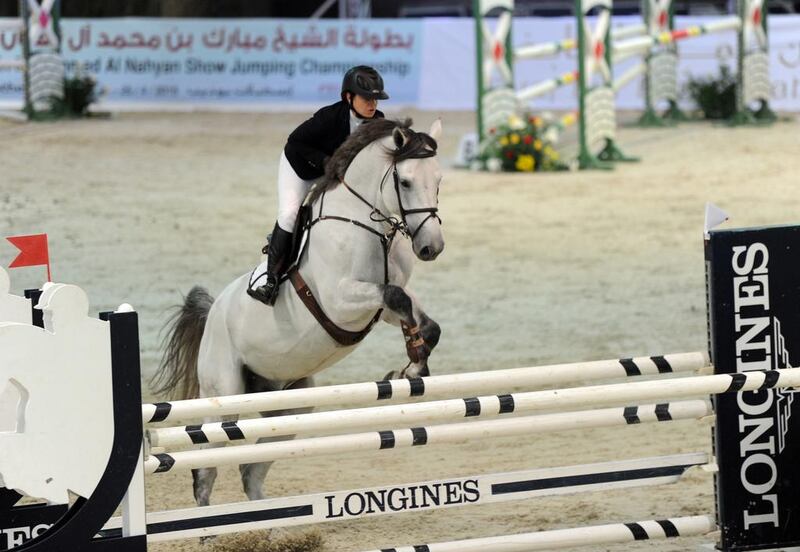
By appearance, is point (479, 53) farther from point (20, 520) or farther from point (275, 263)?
point (20, 520)

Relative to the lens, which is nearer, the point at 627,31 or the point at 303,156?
the point at 303,156

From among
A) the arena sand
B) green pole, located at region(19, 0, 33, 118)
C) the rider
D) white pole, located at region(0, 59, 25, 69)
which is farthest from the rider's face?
green pole, located at region(19, 0, 33, 118)

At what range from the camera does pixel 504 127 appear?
1421 cm

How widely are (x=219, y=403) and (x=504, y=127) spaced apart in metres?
10.9

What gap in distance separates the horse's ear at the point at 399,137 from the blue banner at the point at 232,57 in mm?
13870

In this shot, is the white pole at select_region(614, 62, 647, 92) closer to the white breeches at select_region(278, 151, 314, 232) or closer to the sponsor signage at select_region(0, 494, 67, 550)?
the white breeches at select_region(278, 151, 314, 232)

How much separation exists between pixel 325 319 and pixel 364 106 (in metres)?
0.78

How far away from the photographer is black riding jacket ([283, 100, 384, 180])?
490 cm

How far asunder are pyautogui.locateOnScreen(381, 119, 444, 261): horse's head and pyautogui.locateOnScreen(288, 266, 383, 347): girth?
1.55 ft

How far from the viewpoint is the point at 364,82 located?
4.72m

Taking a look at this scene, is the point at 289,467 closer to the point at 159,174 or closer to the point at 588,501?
the point at 588,501

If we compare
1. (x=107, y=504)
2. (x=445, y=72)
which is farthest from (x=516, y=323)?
(x=445, y=72)

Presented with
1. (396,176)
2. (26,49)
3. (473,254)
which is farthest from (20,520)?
(26,49)

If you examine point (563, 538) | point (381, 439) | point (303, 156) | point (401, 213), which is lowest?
point (563, 538)
